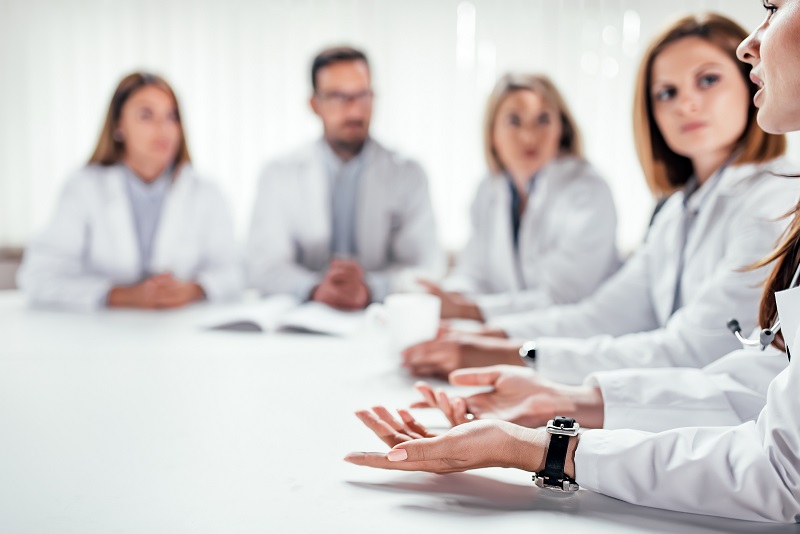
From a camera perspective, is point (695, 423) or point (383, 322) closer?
point (695, 423)

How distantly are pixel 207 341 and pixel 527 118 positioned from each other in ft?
4.56

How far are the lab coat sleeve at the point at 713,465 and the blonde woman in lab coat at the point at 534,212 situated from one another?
1308 mm

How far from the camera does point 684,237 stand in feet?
4.99

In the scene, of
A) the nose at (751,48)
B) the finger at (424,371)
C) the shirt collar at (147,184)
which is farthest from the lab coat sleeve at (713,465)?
the shirt collar at (147,184)

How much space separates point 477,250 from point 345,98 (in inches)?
29.6

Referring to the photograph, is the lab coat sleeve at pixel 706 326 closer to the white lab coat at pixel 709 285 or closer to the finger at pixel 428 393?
the white lab coat at pixel 709 285

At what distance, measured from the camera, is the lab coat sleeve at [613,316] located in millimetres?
1720

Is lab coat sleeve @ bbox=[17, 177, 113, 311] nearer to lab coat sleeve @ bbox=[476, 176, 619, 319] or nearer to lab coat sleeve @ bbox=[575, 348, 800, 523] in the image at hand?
lab coat sleeve @ bbox=[476, 176, 619, 319]

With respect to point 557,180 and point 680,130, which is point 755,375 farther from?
point 557,180

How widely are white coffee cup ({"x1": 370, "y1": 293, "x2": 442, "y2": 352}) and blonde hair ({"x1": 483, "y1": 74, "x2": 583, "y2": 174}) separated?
4.29ft

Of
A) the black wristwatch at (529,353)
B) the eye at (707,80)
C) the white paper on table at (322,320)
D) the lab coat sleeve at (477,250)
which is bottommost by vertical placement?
the black wristwatch at (529,353)

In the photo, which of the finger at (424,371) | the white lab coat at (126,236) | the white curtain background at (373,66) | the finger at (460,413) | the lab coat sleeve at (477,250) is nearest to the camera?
the finger at (460,413)

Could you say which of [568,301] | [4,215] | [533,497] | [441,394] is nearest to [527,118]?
[568,301]

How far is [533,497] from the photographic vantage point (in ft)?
2.65
